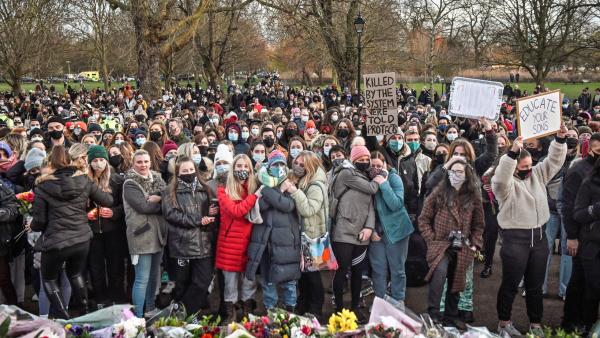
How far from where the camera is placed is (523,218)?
521cm

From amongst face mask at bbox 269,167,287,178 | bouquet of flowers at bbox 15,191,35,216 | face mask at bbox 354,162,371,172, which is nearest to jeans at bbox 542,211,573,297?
face mask at bbox 354,162,371,172

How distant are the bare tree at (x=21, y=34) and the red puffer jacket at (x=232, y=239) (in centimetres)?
2653

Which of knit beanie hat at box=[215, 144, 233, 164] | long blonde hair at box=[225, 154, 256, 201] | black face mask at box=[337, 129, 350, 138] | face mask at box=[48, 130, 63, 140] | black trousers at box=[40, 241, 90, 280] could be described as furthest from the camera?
black face mask at box=[337, 129, 350, 138]

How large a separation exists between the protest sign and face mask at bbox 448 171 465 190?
5.12 ft

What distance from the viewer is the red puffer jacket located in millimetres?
5742

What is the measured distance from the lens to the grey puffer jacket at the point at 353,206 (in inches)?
229

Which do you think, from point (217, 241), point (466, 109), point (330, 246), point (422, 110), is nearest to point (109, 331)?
point (217, 241)

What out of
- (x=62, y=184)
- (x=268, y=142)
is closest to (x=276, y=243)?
(x=62, y=184)

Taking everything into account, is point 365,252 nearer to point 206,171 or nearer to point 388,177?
point 388,177

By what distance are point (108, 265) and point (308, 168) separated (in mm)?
2484

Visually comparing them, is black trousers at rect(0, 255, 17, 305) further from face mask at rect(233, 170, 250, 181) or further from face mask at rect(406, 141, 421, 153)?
face mask at rect(406, 141, 421, 153)

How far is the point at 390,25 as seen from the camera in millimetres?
29094

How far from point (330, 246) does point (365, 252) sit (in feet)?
1.46

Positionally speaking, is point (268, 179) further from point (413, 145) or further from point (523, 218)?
point (413, 145)
